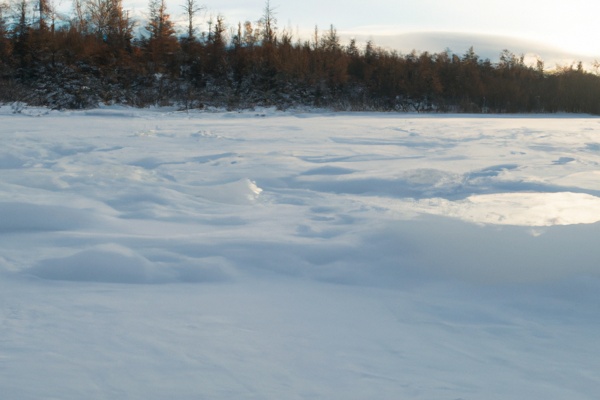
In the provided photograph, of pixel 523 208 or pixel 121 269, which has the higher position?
pixel 523 208

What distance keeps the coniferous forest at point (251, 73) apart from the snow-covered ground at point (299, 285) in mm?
12629

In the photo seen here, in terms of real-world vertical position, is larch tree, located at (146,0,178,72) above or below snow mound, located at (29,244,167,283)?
above

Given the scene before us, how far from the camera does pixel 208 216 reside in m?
3.34

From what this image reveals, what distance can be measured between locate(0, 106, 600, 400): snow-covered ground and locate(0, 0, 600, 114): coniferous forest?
12.6 meters

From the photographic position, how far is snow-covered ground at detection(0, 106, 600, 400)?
155 cm

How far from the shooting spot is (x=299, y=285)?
232 centimetres

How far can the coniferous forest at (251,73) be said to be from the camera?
1798 centimetres

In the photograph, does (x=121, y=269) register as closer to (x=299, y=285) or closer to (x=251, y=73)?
(x=299, y=285)

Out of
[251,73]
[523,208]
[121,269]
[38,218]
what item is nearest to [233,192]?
[38,218]

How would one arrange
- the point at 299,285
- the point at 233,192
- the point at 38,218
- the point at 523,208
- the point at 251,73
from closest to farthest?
the point at 299,285, the point at 38,218, the point at 523,208, the point at 233,192, the point at 251,73

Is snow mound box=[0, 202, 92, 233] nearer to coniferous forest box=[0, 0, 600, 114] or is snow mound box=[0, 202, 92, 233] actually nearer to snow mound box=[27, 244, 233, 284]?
snow mound box=[27, 244, 233, 284]

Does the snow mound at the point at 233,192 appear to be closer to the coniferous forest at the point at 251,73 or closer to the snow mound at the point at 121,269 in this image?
the snow mound at the point at 121,269

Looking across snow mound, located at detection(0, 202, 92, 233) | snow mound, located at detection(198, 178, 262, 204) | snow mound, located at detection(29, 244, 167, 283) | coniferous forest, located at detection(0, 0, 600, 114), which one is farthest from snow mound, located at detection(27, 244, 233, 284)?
coniferous forest, located at detection(0, 0, 600, 114)

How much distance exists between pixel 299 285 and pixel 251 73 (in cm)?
1924
